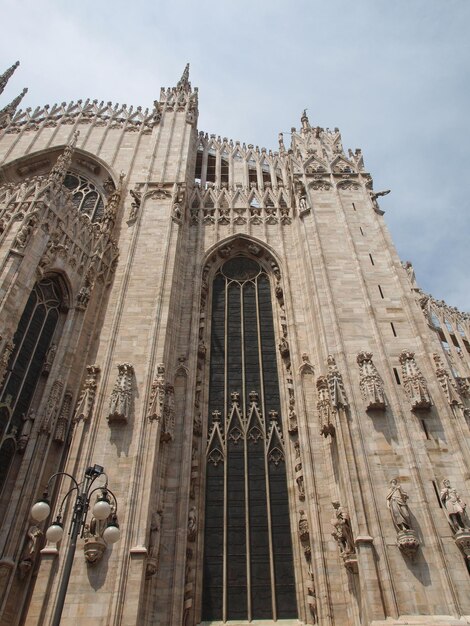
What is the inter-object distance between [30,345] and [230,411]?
636cm

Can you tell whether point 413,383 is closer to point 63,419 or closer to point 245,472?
point 245,472

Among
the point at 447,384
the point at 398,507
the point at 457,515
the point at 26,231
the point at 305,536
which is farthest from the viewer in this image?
the point at 26,231

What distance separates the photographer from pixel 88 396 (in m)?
14.5

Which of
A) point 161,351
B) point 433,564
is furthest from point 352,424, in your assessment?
point 161,351

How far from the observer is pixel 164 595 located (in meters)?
12.2

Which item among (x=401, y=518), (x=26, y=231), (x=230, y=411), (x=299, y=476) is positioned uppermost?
(x=26, y=231)

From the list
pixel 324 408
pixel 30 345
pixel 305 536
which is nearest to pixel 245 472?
pixel 305 536

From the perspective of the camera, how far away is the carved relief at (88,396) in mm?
14102

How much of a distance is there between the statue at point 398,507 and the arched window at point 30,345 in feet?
32.3

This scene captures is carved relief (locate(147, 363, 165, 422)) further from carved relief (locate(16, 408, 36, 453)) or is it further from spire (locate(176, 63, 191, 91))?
spire (locate(176, 63, 191, 91))

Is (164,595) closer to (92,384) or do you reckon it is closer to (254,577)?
(254,577)

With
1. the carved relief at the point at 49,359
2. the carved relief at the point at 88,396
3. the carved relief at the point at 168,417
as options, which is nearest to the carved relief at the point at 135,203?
the carved relief at the point at 49,359

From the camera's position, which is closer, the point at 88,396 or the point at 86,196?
the point at 88,396

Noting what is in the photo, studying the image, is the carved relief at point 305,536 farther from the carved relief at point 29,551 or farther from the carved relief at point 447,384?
the carved relief at point 29,551
